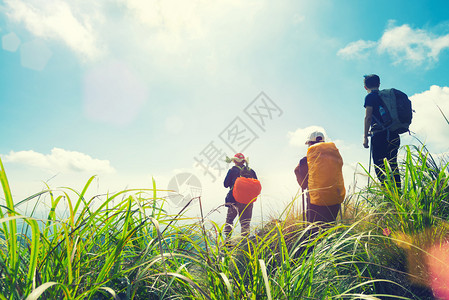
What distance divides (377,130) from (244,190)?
2.57 metres

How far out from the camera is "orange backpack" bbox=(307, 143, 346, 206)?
10.2 ft

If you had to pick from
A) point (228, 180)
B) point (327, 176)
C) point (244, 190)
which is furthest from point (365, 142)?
point (228, 180)

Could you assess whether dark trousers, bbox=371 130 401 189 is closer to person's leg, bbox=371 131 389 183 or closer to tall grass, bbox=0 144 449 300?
person's leg, bbox=371 131 389 183

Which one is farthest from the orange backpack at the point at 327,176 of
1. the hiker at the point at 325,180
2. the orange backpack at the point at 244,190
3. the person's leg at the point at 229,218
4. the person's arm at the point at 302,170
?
the orange backpack at the point at 244,190

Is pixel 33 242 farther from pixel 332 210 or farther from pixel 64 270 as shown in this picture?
pixel 332 210

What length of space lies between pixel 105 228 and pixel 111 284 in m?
0.30

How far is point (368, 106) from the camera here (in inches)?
155

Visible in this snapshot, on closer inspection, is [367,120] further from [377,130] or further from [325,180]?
[325,180]

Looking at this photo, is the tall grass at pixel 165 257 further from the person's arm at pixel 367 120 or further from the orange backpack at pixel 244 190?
the orange backpack at pixel 244 190

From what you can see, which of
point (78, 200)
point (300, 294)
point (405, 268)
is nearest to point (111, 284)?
point (78, 200)

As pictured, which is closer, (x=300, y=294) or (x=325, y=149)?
(x=300, y=294)

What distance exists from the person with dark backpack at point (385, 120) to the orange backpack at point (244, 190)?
218cm

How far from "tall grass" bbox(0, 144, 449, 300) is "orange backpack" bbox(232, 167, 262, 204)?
2820 mm

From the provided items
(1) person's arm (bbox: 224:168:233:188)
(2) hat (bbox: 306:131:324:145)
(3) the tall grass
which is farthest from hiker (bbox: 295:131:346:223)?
(1) person's arm (bbox: 224:168:233:188)
